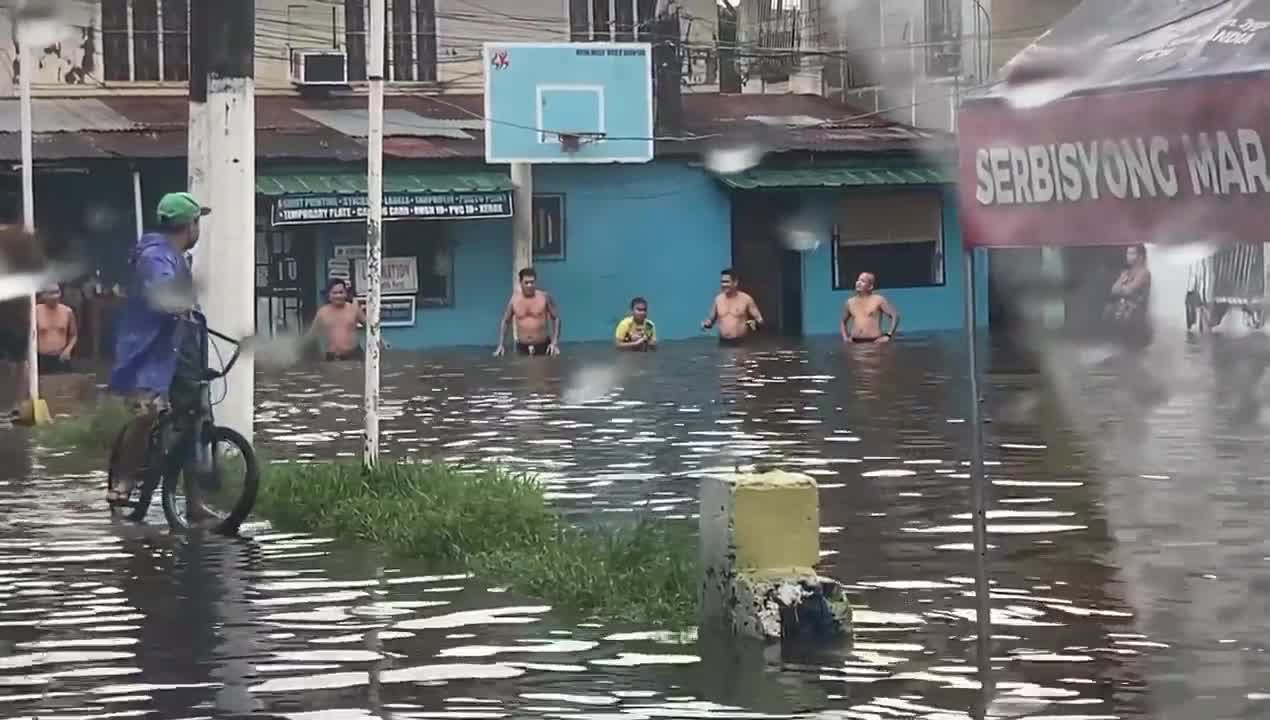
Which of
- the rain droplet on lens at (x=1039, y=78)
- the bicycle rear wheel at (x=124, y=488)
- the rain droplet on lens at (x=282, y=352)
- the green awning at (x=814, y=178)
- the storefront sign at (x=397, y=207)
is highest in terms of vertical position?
the green awning at (x=814, y=178)

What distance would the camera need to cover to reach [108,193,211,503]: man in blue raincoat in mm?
11312

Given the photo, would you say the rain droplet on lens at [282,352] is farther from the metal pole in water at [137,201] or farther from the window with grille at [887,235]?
the window with grille at [887,235]

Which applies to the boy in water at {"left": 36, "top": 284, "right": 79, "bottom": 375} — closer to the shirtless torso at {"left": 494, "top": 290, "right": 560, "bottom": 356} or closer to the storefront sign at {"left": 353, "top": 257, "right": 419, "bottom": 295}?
the shirtless torso at {"left": 494, "top": 290, "right": 560, "bottom": 356}

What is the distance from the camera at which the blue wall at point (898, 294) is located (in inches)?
1447

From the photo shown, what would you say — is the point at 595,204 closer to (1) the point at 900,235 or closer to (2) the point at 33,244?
(1) the point at 900,235

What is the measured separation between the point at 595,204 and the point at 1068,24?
93.6ft

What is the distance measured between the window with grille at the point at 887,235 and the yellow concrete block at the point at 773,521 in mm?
28683

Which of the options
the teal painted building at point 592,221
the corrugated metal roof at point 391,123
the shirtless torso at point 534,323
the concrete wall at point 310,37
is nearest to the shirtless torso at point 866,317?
the shirtless torso at point 534,323

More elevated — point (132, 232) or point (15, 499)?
point (132, 232)

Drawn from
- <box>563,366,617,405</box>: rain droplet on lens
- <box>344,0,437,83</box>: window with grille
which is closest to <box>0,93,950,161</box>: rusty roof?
Answer: <box>344,0,437,83</box>: window with grille

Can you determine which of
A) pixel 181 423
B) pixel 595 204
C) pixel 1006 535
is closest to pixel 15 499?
pixel 181 423

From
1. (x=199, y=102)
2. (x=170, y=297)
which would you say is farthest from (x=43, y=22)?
(x=170, y=297)

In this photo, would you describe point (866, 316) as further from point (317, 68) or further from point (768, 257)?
point (317, 68)

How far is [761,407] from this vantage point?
2050 cm
